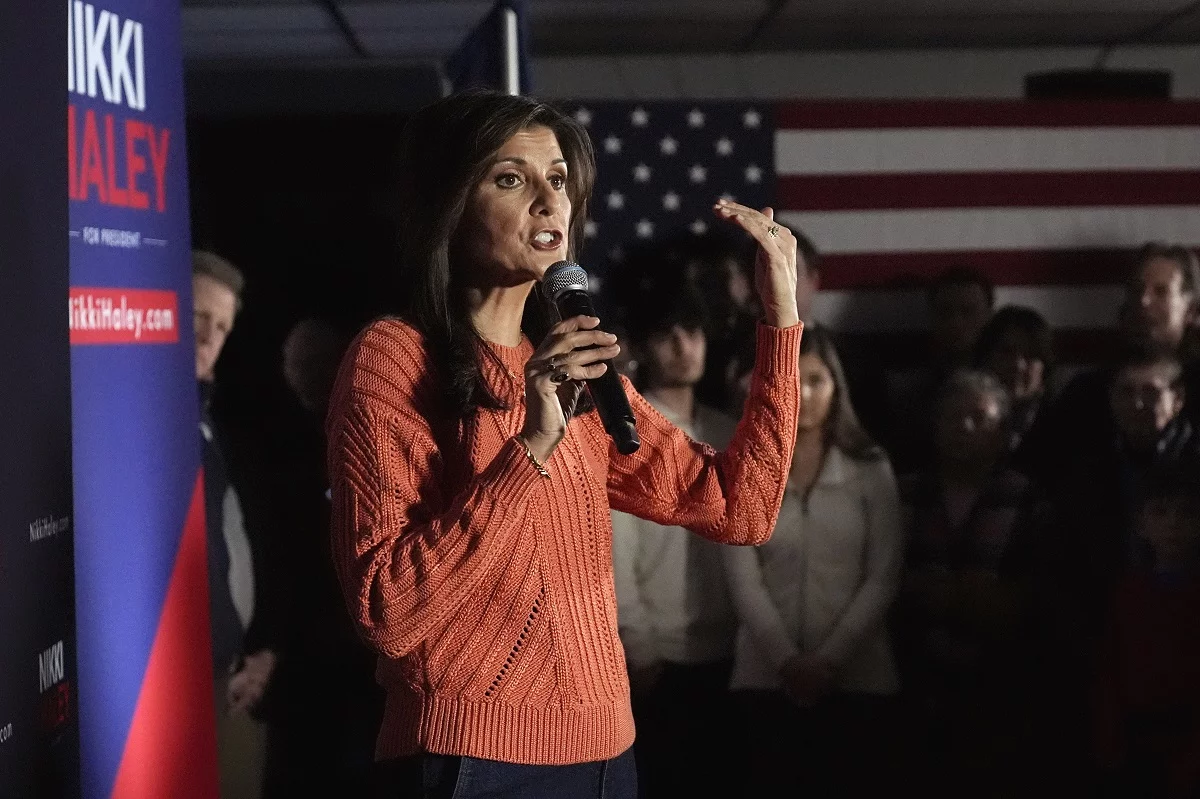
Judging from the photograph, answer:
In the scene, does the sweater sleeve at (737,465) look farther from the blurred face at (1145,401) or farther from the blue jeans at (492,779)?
the blurred face at (1145,401)

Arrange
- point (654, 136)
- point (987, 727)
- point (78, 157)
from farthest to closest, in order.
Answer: point (654, 136) < point (987, 727) < point (78, 157)

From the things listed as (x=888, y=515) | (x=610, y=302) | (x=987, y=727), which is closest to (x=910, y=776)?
(x=987, y=727)

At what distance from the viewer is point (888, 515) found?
12.1 feet

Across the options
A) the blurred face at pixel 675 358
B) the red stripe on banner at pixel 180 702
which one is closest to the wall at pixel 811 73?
the blurred face at pixel 675 358

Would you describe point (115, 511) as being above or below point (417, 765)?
above

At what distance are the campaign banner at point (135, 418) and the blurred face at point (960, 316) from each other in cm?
278

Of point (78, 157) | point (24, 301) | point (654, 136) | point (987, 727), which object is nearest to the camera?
point (24, 301)

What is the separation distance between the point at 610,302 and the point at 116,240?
236 centimetres

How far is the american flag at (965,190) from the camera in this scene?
485cm

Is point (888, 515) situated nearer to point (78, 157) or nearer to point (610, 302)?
point (610, 302)

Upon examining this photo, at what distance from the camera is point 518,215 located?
5.07ft

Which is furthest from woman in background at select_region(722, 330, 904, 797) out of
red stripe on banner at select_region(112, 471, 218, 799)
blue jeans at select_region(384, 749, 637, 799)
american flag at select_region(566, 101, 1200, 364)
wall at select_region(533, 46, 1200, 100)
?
wall at select_region(533, 46, 1200, 100)

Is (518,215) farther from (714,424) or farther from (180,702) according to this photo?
(714,424)

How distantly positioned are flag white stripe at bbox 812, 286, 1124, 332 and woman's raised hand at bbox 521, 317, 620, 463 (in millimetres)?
3441
